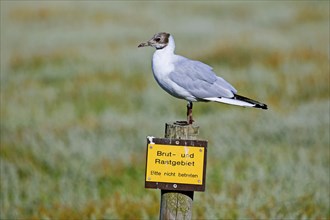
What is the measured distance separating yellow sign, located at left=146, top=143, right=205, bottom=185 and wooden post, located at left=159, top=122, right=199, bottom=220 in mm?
129

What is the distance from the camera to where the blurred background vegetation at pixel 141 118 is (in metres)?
7.45

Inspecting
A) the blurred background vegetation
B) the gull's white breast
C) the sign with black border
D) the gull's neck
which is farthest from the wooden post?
the blurred background vegetation

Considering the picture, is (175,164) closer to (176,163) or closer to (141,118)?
(176,163)

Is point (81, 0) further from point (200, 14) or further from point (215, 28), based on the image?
point (215, 28)

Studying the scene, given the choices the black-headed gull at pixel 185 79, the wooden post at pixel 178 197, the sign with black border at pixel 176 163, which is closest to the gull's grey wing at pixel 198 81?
the black-headed gull at pixel 185 79

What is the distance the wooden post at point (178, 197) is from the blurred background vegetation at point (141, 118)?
6.15ft

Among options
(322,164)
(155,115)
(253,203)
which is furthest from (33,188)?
(155,115)

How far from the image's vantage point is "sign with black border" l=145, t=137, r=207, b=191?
4660 mm

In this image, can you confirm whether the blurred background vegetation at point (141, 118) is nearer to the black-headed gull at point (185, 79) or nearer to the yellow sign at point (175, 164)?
the black-headed gull at point (185, 79)

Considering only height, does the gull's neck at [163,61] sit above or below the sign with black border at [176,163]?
above

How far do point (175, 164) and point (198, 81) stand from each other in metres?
0.59

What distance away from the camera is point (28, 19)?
85.6ft

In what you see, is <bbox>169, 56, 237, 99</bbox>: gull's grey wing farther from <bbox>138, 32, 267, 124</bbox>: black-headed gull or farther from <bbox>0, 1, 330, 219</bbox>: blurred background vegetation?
<bbox>0, 1, 330, 219</bbox>: blurred background vegetation

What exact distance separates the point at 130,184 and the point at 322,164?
210 cm
